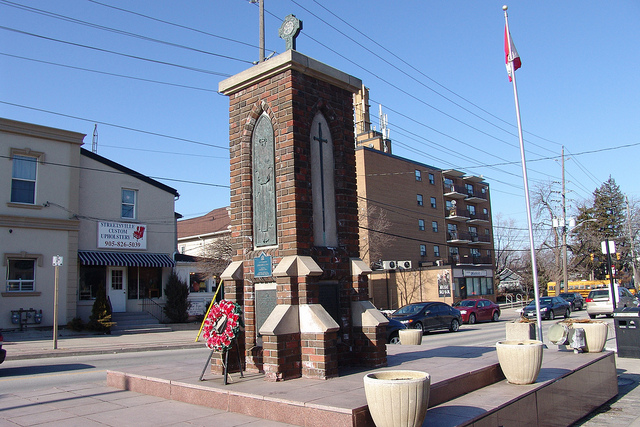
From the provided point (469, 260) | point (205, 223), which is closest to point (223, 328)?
point (205, 223)

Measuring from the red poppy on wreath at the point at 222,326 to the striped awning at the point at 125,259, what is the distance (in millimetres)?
18739

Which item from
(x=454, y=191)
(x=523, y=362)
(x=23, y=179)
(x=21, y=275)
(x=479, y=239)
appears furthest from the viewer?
(x=479, y=239)

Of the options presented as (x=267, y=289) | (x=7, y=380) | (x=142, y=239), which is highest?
(x=142, y=239)

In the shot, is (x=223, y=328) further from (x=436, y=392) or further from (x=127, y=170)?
(x=127, y=170)

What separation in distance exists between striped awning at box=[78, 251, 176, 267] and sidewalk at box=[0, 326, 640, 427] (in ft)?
11.5

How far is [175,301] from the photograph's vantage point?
27.4 meters

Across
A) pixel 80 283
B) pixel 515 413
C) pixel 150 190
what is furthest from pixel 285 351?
pixel 150 190

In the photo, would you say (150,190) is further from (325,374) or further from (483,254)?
(483,254)

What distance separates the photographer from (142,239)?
26.9 metres

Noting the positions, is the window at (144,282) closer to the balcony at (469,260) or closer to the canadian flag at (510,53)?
the canadian flag at (510,53)

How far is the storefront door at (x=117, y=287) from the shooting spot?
2592 centimetres

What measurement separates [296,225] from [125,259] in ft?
66.7

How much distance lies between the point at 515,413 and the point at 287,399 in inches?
110

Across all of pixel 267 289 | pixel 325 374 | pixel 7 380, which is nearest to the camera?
pixel 325 374
